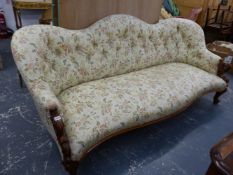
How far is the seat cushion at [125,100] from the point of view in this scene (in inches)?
48.7

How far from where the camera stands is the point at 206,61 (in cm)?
215

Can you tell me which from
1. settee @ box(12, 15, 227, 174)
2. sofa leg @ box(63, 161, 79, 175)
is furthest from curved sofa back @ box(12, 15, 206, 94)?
sofa leg @ box(63, 161, 79, 175)

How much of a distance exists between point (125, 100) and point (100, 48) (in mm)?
542

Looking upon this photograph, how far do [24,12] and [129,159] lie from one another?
359 centimetres

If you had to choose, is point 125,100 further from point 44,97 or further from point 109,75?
point 44,97

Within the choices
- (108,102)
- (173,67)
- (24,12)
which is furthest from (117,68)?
(24,12)

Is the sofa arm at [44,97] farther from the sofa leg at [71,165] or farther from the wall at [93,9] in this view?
the wall at [93,9]

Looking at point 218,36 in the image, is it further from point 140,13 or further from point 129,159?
point 129,159

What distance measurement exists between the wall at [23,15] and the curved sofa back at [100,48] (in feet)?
9.23

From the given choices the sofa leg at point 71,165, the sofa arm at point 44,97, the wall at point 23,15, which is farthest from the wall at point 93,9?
the wall at point 23,15

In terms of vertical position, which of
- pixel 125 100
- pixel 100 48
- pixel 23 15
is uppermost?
pixel 100 48

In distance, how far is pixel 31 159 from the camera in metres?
1.46

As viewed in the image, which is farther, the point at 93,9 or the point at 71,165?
the point at 93,9

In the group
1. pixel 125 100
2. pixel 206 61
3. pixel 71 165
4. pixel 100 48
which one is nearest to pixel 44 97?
pixel 71 165
